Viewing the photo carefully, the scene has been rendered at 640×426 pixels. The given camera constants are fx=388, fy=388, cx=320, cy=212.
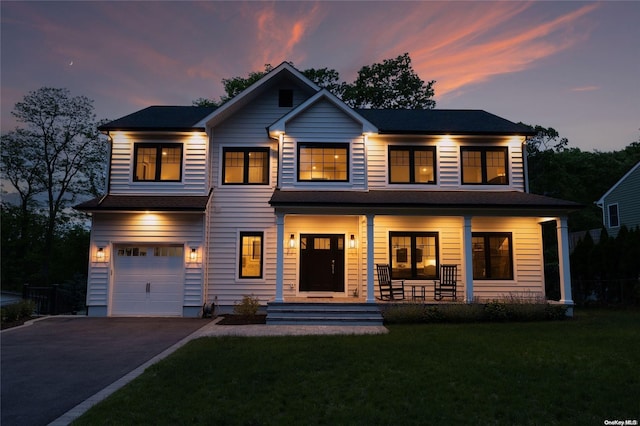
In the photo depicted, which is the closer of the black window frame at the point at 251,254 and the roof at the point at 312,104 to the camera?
the roof at the point at 312,104

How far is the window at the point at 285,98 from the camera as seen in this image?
1413 cm

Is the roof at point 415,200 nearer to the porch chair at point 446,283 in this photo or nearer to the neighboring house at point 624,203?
the porch chair at point 446,283

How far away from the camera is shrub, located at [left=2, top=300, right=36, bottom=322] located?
11.7 metres

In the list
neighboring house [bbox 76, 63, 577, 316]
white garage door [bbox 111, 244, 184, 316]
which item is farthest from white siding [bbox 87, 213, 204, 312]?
white garage door [bbox 111, 244, 184, 316]

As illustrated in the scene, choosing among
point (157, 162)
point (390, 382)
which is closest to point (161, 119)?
point (157, 162)

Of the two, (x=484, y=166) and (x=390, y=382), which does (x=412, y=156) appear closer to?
(x=484, y=166)

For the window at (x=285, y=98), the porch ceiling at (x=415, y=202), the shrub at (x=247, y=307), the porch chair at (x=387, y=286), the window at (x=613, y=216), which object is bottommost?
the shrub at (x=247, y=307)

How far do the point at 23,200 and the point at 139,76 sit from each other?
41.2ft

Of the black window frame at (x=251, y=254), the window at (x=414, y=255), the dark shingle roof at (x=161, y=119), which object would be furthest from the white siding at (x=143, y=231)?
the window at (x=414, y=255)

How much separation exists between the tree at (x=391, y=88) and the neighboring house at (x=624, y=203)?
11.8 m

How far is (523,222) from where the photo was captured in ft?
44.2

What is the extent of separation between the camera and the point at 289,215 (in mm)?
13320

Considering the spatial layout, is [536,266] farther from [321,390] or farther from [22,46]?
[22,46]

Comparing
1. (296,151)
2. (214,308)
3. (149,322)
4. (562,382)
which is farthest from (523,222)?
(149,322)
